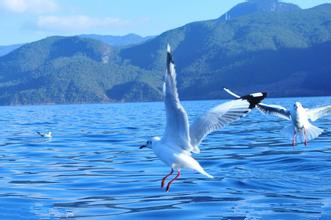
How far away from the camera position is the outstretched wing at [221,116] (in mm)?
10438

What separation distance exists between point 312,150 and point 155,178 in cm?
1040

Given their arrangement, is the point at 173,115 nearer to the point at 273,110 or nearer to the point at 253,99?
the point at 253,99

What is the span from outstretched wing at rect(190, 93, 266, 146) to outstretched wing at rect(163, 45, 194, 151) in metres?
0.37

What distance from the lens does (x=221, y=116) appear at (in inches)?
426

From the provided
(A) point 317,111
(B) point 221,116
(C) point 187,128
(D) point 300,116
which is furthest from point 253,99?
(A) point 317,111

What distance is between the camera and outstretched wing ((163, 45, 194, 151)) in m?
9.10

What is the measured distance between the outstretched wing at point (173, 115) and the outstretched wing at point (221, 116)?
14.7 inches

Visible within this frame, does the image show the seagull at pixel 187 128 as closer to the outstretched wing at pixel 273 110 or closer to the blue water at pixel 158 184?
the blue water at pixel 158 184

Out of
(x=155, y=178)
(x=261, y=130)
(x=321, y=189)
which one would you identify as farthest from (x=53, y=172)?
(x=261, y=130)

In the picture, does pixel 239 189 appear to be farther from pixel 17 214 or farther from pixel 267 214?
pixel 17 214

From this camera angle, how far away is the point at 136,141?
34.2 metres

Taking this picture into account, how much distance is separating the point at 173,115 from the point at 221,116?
1.13m

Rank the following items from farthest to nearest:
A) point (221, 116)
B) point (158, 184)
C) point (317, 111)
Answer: point (317, 111)
point (158, 184)
point (221, 116)

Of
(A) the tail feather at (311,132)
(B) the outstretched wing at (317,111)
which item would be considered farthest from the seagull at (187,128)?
(B) the outstretched wing at (317,111)
